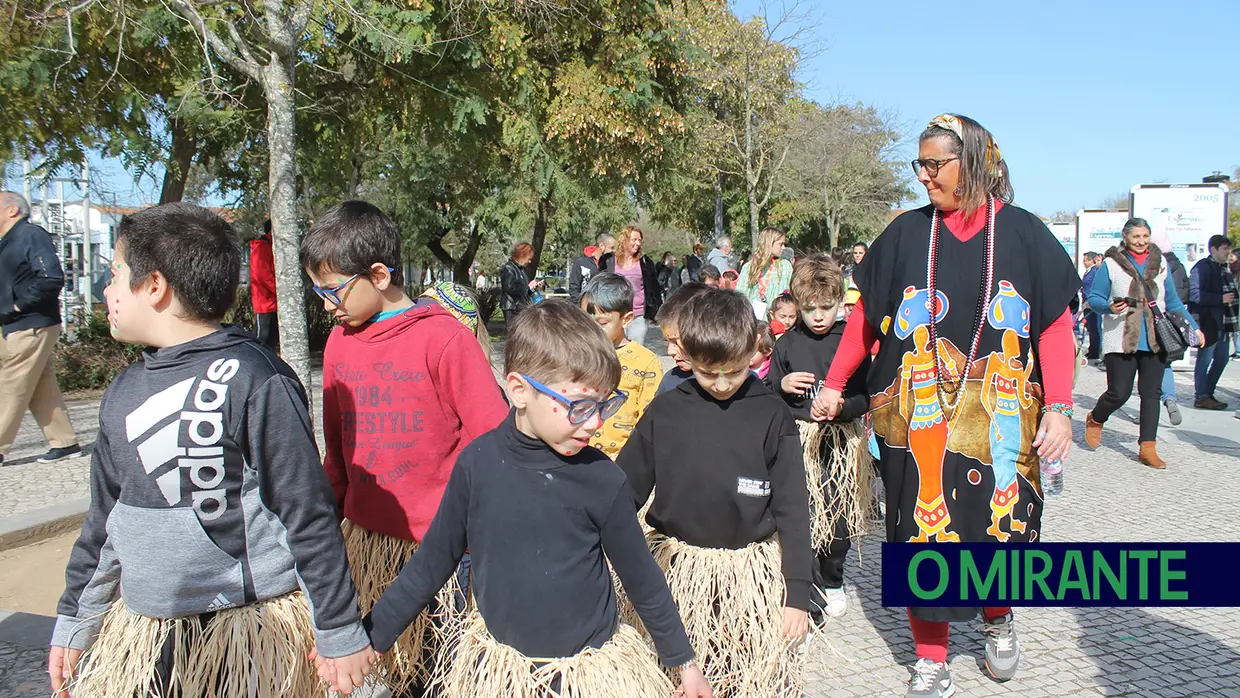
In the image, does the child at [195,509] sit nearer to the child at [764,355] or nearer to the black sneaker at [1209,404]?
the child at [764,355]

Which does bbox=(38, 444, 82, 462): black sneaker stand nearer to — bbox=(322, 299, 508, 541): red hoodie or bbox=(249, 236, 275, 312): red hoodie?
bbox=(249, 236, 275, 312): red hoodie

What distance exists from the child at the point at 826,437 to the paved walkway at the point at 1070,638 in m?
0.33

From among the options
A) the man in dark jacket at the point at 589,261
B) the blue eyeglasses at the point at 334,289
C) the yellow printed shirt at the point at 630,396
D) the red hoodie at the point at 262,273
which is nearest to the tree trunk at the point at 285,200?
the yellow printed shirt at the point at 630,396

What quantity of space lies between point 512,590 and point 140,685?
930mm

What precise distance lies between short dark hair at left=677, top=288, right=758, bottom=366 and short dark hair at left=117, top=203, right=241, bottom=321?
132 centimetres

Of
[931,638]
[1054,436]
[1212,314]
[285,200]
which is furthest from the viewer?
[1212,314]

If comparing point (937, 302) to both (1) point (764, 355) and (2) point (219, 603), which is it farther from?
(2) point (219, 603)

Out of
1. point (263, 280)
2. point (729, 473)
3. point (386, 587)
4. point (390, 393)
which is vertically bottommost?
point (386, 587)

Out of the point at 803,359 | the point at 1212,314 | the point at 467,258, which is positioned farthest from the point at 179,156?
the point at 467,258

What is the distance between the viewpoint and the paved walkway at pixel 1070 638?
3518 mm

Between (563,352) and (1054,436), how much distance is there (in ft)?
6.42

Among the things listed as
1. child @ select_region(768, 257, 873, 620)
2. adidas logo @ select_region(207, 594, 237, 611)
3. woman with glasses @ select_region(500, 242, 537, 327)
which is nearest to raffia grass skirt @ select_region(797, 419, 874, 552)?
child @ select_region(768, 257, 873, 620)

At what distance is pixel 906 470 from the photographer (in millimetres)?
3314

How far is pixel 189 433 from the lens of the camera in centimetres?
203
